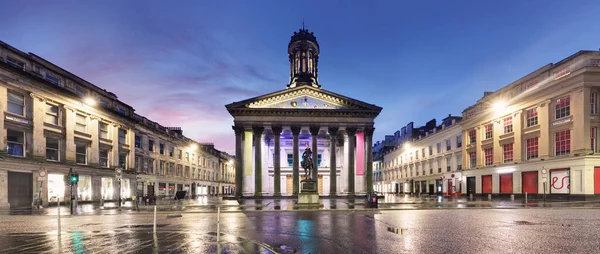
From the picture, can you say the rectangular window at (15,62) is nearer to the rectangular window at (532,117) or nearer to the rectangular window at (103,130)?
the rectangular window at (103,130)

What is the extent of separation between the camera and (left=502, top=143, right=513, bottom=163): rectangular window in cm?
4444

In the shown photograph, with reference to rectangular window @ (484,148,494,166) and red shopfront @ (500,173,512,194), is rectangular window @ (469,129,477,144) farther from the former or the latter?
red shopfront @ (500,173,512,194)

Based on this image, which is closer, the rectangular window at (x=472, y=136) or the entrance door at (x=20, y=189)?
the entrance door at (x=20, y=189)

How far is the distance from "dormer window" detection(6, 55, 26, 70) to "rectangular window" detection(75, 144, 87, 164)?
32.8 ft

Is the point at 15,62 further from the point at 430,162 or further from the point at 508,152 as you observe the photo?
the point at 430,162

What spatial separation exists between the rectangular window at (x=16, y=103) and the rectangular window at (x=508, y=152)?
162 feet

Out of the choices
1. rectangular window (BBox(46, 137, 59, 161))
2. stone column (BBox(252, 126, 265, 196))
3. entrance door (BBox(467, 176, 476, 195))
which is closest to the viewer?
rectangular window (BBox(46, 137, 59, 161))

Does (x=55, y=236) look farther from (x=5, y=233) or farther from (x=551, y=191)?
(x=551, y=191)

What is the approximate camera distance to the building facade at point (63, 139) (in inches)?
1176

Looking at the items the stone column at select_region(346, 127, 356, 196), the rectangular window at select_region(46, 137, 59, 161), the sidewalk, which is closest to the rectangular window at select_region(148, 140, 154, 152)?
the rectangular window at select_region(46, 137, 59, 161)

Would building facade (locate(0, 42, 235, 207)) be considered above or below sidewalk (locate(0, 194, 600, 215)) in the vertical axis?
above

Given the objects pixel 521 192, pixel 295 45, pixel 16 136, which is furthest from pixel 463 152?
pixel 16 136

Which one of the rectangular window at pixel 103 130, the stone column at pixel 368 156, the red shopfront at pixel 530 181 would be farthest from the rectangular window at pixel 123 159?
the red shopfront at pixel 530 181

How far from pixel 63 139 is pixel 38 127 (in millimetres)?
3653
